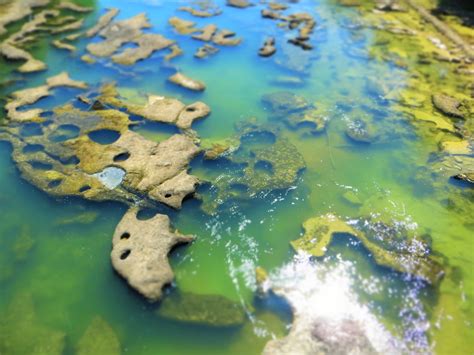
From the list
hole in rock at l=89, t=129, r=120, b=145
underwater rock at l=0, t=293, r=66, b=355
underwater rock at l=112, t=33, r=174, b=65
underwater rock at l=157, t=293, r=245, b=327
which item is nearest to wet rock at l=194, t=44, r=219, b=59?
underwater rock at l=112, t=33, r=174, b=65

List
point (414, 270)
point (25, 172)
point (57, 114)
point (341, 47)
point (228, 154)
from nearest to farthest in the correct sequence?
point (414, 270)
point (25, 172)
point (228, 154)
point (57, 114)
point (341, 47)

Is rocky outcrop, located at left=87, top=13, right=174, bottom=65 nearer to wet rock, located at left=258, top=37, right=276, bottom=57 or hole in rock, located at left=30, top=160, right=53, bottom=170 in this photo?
wet rock, located at left=258, top=37, right=276, bottom=57

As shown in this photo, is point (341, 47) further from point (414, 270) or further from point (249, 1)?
point (414, 270)

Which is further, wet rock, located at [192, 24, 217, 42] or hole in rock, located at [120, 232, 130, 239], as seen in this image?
wet rock, located at [192, 24, 217, 42]

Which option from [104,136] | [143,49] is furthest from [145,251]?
[143,49]

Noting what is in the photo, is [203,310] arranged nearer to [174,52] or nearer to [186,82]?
[186,82]

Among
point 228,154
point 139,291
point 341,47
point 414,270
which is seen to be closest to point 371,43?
point 341,47
